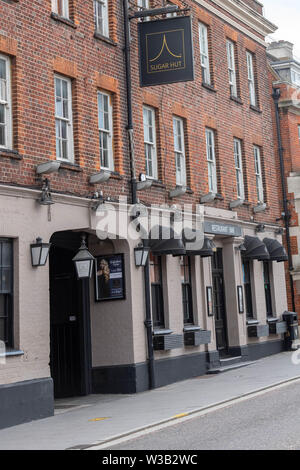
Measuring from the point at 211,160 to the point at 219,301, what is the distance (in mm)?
3954

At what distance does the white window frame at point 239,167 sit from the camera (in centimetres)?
2261

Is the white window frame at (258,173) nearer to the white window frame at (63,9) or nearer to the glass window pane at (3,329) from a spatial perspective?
the white window frame at (63,9)

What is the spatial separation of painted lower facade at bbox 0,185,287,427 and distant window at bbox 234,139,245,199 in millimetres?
1044

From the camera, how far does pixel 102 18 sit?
17.2 meters

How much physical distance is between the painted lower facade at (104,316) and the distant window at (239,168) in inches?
41.1

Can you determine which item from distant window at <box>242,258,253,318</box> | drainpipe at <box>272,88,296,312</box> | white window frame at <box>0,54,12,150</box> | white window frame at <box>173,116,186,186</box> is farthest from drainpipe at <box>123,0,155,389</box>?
drainpipe at <box>272,88,296,312</box>

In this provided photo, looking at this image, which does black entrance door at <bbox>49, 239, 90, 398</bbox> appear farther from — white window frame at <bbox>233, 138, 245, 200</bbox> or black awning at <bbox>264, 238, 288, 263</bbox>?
black awning at <bbox>264, 238, 288, 263</bbox>

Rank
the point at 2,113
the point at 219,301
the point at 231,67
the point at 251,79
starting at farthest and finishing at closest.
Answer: the point at 251,79 < the point at 231,67 < the point at 219,301 < the point at 2,113

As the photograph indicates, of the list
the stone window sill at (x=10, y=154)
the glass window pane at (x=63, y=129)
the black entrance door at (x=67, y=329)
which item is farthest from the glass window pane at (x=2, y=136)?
the black entrance door at (x=67, y=329)

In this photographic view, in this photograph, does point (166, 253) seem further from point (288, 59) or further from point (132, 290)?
point (288, 59)

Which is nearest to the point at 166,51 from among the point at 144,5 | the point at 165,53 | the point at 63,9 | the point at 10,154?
the point at 165,53

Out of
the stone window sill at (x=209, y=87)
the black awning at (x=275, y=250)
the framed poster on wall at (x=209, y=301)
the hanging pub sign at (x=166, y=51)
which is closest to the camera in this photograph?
the hanging pub sign at (x=166, y=51)

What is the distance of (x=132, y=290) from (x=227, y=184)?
6.34 metres

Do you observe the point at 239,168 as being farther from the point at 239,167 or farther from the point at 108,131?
the point at 108,131
